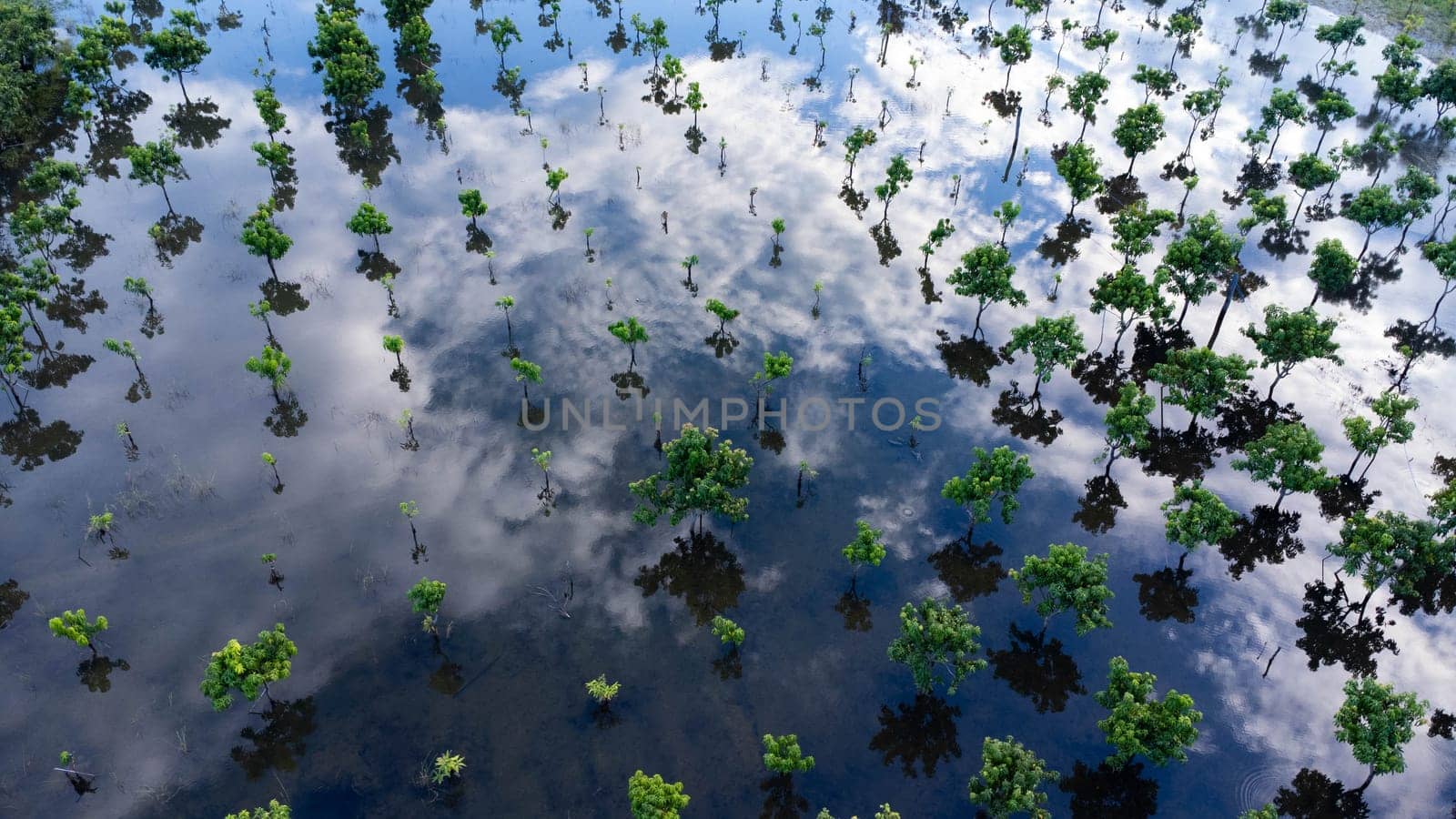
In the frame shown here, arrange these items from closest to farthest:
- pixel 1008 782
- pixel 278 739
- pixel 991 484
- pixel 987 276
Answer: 1. pixel 1008 782
2. pixel 278 739
3. pixel 991 484
4. pixel 987 276

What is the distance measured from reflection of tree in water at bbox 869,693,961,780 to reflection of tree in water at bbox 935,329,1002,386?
22.9 m

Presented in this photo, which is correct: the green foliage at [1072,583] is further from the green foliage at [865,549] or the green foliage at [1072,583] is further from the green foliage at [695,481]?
the green foliage at [695,481]

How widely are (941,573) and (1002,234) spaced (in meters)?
30.7

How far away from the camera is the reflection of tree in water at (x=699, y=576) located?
44062 millimetres

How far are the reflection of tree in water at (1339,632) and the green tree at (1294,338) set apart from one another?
12.9 m

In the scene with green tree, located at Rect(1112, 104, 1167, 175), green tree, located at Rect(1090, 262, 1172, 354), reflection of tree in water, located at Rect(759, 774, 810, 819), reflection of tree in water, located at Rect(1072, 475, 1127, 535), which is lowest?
reflection of tree in water, located at Rect(759, 774, 810, 819)

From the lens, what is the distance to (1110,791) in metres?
37.7

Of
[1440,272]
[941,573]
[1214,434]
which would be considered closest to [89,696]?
[941,573]

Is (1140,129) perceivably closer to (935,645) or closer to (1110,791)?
(935,645)

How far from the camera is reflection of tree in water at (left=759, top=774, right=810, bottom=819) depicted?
36.8m

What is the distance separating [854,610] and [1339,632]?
24199mm

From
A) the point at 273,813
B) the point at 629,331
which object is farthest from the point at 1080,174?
the point at 273,813

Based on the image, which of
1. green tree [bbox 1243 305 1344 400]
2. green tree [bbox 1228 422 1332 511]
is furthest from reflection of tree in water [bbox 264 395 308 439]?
green tree [bbox 1243 305 1344 400]

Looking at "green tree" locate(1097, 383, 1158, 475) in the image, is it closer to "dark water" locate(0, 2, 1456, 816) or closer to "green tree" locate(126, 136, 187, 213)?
"dark water" locate(0, 2, 1456, 816)
